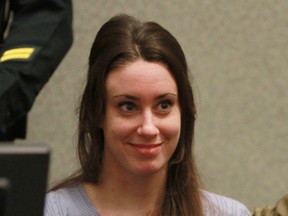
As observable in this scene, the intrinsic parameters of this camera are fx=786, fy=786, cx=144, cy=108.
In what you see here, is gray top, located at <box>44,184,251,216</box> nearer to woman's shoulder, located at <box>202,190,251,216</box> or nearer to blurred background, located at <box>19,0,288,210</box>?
woman's shoulder, located at <box>202,190,251,216</box>

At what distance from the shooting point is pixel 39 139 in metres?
2.41

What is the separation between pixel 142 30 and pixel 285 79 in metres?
1.09

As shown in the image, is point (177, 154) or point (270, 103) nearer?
point (177, 154)

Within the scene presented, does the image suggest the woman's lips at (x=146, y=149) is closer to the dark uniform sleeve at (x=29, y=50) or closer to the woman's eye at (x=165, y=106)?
the woman's eye at (x=165, y=106)

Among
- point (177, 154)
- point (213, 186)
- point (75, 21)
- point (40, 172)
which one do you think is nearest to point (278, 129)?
point (213, 186)

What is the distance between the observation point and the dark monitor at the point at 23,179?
722mm

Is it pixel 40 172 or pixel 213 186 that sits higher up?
pixel 40 172

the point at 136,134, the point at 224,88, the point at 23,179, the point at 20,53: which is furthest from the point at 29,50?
the point at 224,88

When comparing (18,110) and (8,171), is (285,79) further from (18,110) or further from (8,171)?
(8,171)

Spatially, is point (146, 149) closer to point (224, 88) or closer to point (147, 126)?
point (147, 126)

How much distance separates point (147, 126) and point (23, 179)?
639 mm

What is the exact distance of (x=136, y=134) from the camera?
1.38 meters

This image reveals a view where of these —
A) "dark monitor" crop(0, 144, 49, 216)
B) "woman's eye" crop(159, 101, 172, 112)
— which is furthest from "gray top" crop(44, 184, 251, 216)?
"dark monitor" crop(0, 144, 49, 216)

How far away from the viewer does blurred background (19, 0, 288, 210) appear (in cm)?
242
